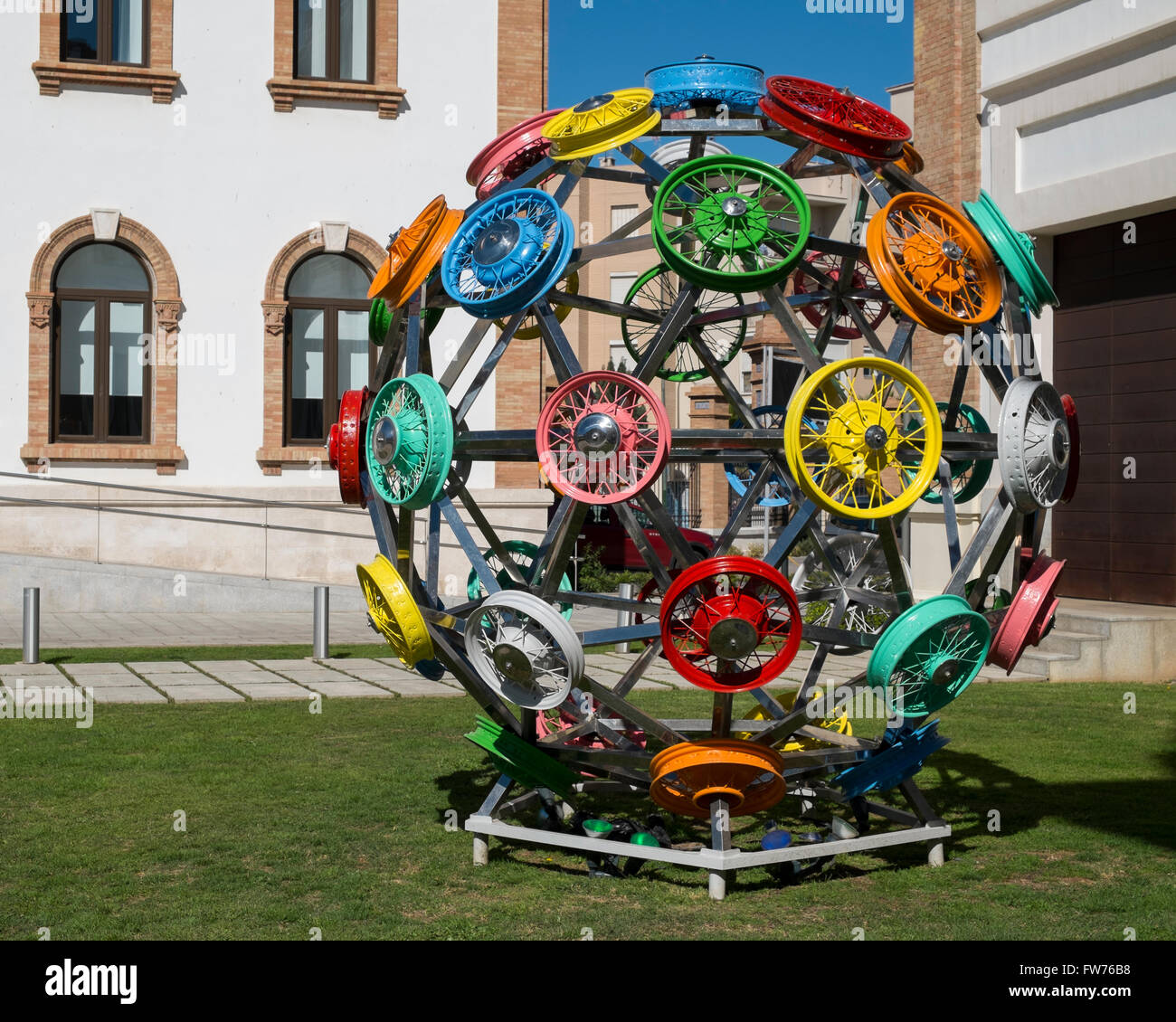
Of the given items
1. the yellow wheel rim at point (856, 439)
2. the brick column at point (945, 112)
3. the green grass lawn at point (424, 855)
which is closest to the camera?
the yellow wheel rim at point (856, 439)

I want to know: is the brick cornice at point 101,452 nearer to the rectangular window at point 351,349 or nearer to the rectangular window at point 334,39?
the rectangular window at point 351,349

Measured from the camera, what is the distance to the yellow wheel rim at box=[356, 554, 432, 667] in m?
6.32

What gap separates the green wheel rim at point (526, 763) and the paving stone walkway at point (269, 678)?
5.68 m

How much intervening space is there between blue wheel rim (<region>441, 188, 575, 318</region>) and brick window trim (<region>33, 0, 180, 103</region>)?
1666cm

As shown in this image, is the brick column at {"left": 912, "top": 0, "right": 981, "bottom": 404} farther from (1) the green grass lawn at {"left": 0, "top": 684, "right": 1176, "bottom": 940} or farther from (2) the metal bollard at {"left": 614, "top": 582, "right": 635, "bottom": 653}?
(1) the green grass lawn at {"left": 0, "top": 684, "right": 1176, "bottom": 940}

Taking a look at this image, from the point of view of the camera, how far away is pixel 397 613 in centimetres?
→ 632

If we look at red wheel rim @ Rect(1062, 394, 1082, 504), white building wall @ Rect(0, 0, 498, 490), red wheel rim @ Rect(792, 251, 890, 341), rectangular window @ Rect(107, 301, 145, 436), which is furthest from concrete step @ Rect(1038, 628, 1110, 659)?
rectangular window @ Rect(107, 301, 145, 436)

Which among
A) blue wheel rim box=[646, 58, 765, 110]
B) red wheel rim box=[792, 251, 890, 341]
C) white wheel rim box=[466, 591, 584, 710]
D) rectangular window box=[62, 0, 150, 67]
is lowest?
white wheel rim box=[466, 591, 584, 710]

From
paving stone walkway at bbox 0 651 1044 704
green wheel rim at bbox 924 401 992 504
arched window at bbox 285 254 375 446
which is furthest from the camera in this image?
arched window at bbox 285 254 375 446

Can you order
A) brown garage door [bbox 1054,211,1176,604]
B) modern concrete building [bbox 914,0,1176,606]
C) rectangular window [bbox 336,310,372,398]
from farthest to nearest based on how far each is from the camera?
rectangular window [bbox 336,310,372,398] < brown garage door [bbox 1054,211,1176,604] < modern concrete building [bbox 914,0,1176,606]

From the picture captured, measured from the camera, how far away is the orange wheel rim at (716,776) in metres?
5.92

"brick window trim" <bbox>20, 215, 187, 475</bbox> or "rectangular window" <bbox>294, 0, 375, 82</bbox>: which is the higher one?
"rectangular window" <bbox>294, 0, 375, 82</bbox>

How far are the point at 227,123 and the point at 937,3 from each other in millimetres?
10896

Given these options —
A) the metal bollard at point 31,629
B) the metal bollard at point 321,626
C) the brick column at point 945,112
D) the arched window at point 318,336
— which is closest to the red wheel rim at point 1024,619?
the metal bollard at point 321,626
